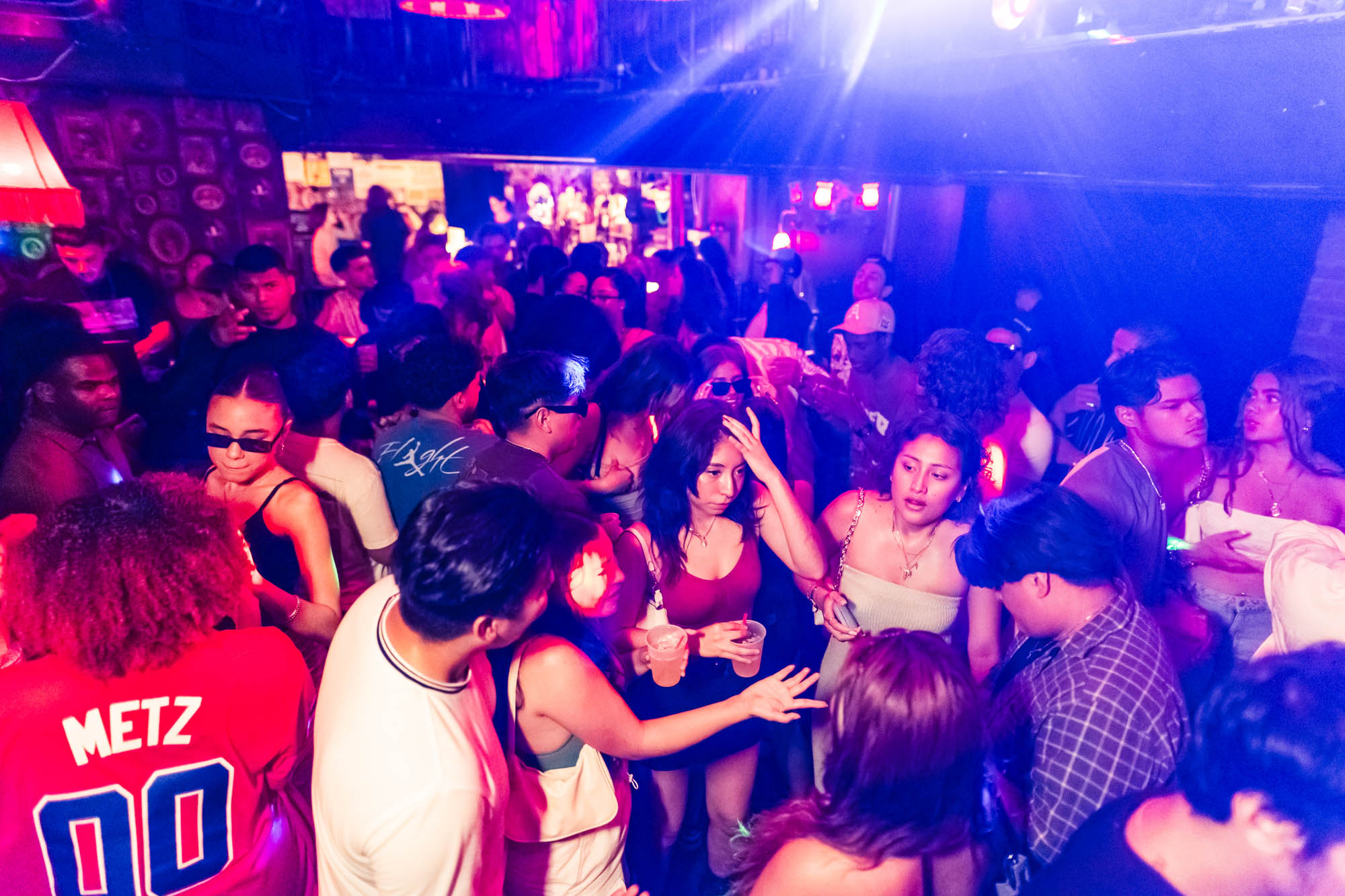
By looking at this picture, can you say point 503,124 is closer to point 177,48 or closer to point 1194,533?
point 177,48

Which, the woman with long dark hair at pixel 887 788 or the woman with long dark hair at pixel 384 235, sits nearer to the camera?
the woman with long dark hair at pixel 887 788

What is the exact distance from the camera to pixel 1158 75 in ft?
10.4

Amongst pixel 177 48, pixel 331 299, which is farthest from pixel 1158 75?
pixel 177 48

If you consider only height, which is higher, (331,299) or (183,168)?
(183,168)

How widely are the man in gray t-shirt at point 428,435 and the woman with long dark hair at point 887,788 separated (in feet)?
5.37

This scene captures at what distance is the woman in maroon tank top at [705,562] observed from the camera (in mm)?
2262

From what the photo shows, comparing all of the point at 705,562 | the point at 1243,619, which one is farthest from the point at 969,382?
the point at 705,562

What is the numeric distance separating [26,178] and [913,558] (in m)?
3.96

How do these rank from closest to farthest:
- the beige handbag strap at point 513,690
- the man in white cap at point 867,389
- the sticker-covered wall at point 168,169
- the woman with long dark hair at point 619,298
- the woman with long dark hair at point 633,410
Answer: the beige handbag strap at point 513,690 → the woman with long dark hair at point 633,410 → the man in white cap at point 867,389 → the woman with long dark hair at point 619,298 → the sticker-covered wall at point 168,169

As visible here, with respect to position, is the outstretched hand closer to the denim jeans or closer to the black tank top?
the denim jeans

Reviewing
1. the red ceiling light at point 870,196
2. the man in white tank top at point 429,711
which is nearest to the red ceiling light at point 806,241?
the red ceiling light at point 870,196

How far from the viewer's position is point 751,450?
7.82 feet

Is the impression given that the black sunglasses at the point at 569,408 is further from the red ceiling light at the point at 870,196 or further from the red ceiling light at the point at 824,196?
the red ceiling light at the point at 824,196

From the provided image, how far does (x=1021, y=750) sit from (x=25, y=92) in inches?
283
